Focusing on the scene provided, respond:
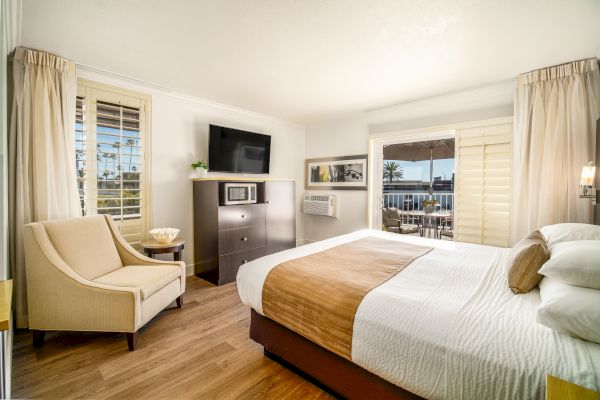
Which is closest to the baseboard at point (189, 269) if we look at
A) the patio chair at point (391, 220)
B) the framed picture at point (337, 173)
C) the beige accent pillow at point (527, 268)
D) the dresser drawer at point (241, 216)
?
the dresser drawer at point (241, 216)

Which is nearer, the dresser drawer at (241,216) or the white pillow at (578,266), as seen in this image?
the white pillow at (578,266)

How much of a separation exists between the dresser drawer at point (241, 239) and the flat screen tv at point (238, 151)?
1.02 meters

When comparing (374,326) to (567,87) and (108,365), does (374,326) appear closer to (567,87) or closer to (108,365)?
(108,365)

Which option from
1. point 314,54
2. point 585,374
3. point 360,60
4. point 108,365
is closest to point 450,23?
point 360,60

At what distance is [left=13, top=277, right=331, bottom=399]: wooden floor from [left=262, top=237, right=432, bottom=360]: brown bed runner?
415 mm

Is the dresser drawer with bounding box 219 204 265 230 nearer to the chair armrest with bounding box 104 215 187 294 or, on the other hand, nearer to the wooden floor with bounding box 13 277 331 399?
the chair armrest with bounding box 104 215 187 294

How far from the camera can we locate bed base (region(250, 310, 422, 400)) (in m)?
1.29

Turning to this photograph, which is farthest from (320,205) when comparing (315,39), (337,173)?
(315,39)

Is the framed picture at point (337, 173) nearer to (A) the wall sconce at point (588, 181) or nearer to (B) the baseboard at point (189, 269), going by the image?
(A) the wall sconce at point (588, 181)

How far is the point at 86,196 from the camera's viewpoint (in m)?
2.79

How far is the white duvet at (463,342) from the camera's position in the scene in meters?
0.90

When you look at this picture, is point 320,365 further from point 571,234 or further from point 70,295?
point 70,295

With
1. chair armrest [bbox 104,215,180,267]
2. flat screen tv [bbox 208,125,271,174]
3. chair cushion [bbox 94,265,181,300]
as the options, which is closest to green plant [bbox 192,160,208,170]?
flat screen tv [bbox 208,125,271,174]

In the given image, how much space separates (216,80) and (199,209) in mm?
1715
